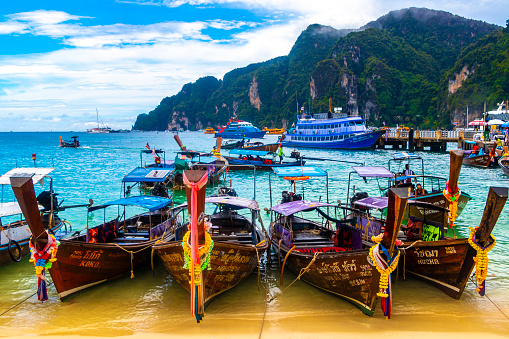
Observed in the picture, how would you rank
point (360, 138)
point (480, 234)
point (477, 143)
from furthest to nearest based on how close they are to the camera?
1. point (360, 138)
2. point (477, 143)
3. point (480, 234)

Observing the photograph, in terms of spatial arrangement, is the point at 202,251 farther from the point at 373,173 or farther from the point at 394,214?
the point at 373,173

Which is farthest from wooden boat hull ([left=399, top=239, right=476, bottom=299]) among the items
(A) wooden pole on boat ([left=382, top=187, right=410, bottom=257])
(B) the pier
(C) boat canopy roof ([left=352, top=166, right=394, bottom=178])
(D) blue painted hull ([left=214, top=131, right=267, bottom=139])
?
(D) blue painted hull ([left=214, top=131, right=267, bottom=139])

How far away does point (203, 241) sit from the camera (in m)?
6.69

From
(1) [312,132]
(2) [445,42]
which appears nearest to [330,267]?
(1) [312,132]

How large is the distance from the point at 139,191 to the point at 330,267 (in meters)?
19.6

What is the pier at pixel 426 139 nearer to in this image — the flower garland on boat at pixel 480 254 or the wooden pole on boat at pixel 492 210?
the flower garland on boat at pixel 480 254

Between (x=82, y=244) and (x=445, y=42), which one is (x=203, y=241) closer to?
(x=82, y=244)

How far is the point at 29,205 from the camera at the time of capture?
22.8ft

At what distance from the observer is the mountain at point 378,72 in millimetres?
104438

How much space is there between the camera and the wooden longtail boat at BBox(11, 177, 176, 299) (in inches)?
278

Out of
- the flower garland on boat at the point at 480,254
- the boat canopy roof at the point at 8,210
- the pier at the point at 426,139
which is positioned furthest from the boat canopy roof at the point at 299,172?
the pier at the point at 426,139

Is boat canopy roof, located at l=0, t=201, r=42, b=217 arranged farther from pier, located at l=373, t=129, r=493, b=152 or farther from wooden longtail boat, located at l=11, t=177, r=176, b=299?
pier, located at l=373, t=129, r=493, b=152

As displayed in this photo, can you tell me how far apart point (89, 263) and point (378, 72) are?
11643 centimetres

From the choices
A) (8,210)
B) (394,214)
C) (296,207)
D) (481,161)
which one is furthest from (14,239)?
(481,161)
